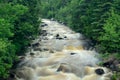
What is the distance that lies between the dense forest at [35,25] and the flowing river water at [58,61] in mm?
1769

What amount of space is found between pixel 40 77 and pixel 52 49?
484 inches

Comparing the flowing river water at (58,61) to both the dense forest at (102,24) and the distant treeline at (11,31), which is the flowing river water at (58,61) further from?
the distant treeline at (11,31)

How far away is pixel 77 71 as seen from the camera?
108ft

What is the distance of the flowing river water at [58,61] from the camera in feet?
104

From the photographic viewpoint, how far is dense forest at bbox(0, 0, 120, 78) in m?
28.9

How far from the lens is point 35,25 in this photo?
45031 mm

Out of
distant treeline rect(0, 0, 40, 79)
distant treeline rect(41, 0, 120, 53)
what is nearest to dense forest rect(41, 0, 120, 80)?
distant treeline rect(41, 0, 120, 53)

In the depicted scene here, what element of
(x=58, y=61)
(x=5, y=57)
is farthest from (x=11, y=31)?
(x=58, y=61)

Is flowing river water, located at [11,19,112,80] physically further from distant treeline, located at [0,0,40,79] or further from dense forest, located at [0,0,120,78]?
distant treeline, located at [0,0,40,79]

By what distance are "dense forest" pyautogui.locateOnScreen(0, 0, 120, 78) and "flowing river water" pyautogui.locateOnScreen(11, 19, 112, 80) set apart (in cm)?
177

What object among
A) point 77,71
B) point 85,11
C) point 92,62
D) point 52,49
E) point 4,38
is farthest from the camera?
point 85,11

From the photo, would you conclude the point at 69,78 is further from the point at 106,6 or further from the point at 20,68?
the point at 106,6

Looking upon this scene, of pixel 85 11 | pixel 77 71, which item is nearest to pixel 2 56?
pixel 77 71

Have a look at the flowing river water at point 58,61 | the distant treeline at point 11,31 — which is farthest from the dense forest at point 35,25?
the flowing river water at point 58,61
